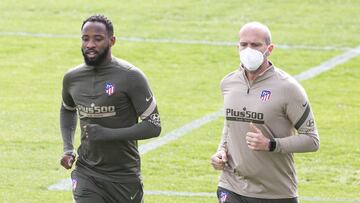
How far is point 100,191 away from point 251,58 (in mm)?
1656

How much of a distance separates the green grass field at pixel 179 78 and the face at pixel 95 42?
15.4ft

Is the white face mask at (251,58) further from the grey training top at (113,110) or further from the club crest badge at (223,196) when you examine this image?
the club crest badge at (223,196)

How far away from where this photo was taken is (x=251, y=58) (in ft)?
32.0

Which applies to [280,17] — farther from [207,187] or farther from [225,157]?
[225,157]

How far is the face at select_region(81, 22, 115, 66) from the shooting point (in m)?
10.1

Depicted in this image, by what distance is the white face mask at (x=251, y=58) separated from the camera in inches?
385

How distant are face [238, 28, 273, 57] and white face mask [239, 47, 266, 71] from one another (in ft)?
0.20

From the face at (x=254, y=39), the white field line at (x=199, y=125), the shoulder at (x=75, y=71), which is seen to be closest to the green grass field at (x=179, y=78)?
the white field line at (x=199, y=125)

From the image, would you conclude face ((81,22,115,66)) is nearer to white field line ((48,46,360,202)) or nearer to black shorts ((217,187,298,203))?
black shorts ((217,187,298,203))

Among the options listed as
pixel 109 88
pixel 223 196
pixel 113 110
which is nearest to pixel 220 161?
pixel 223 196

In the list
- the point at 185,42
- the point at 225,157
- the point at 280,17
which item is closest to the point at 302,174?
the point at 225,157

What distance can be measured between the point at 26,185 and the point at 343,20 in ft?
54.1

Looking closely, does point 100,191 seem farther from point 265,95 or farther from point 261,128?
point 265,95

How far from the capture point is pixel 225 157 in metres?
10.0
